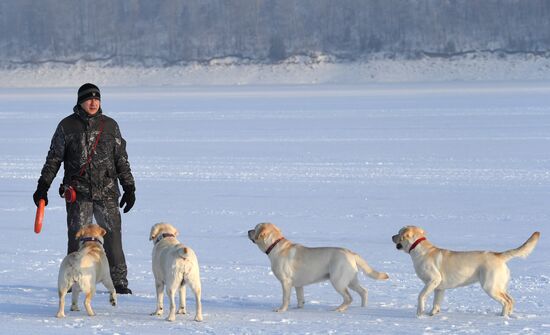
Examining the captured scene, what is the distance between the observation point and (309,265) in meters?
7.54

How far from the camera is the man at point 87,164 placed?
805 cm

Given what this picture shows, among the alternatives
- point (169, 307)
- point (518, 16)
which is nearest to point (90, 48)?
point (518, 16)

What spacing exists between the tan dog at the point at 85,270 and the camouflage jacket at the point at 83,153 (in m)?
0.46

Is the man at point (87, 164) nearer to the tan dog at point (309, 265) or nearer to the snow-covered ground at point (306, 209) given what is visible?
the snow-covered ground at point (306, 209)

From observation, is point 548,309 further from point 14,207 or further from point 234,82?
point 234,82

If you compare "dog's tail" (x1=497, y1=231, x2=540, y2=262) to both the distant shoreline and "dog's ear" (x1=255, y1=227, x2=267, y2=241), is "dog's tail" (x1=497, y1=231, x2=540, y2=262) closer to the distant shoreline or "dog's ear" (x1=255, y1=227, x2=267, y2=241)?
"dog's ear" (x1=255, y1=227, x2=267, y2=241)

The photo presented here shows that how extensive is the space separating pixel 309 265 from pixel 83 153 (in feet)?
6.32

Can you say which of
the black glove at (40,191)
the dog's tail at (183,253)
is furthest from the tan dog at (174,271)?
the black glove at (40,191)

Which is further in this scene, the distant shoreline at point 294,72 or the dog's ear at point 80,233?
the distant shoreline at point 294,72

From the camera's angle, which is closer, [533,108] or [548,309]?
[548,309]

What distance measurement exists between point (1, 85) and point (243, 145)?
55.7 meters

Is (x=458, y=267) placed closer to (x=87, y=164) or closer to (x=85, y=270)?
(x=85, y=270)

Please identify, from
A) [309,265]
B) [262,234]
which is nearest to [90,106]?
[262,234]

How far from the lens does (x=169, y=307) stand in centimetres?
767
